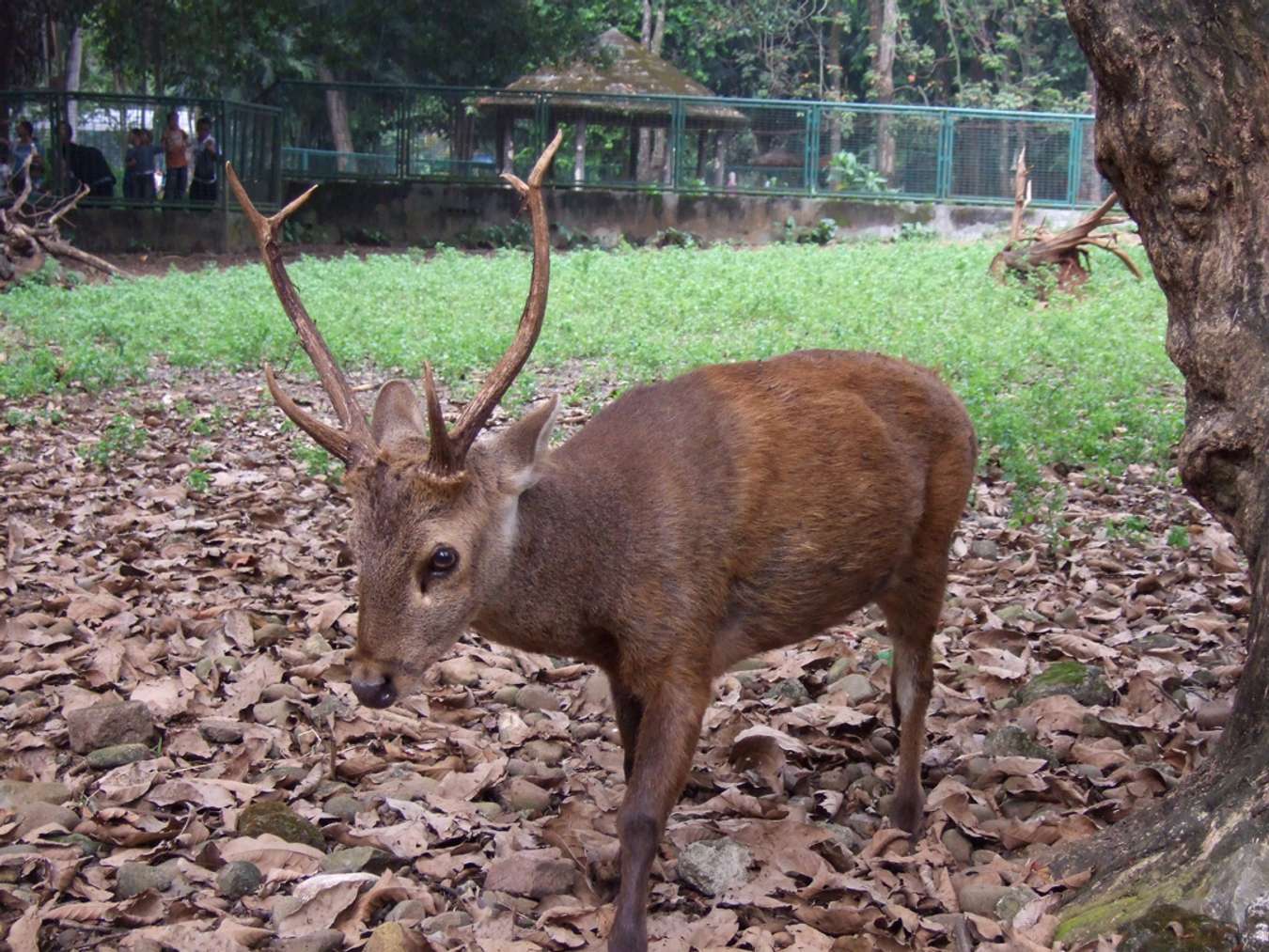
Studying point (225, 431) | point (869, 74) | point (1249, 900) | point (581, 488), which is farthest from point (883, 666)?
point (869, 74)

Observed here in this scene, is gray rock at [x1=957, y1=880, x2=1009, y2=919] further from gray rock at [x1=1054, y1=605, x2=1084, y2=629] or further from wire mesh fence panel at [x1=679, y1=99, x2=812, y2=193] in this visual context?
wire mesh fence panel at [x1=679, y1=99, x2=812, y2=193]

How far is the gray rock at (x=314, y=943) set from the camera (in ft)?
12.2

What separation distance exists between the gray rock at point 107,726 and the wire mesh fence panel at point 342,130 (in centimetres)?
2225

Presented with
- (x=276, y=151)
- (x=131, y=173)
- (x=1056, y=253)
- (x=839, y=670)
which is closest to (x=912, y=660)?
(x=839, y=670)

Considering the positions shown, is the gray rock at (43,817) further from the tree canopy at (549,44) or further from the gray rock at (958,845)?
the tree canopy at (549,44)

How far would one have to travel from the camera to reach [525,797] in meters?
4.71

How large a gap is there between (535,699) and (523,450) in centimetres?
170

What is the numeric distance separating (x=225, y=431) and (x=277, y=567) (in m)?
2.78

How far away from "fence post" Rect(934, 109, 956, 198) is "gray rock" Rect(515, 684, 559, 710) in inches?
920

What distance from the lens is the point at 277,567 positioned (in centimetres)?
666

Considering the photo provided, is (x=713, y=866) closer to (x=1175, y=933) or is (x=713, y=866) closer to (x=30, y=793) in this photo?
(x=1175, y=933)

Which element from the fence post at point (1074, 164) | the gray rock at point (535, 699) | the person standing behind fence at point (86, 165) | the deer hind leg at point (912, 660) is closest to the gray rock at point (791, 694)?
the deer hind leg at point (912, 660)

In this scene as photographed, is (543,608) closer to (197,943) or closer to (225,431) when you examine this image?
(197,943)

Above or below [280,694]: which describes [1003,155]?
above
